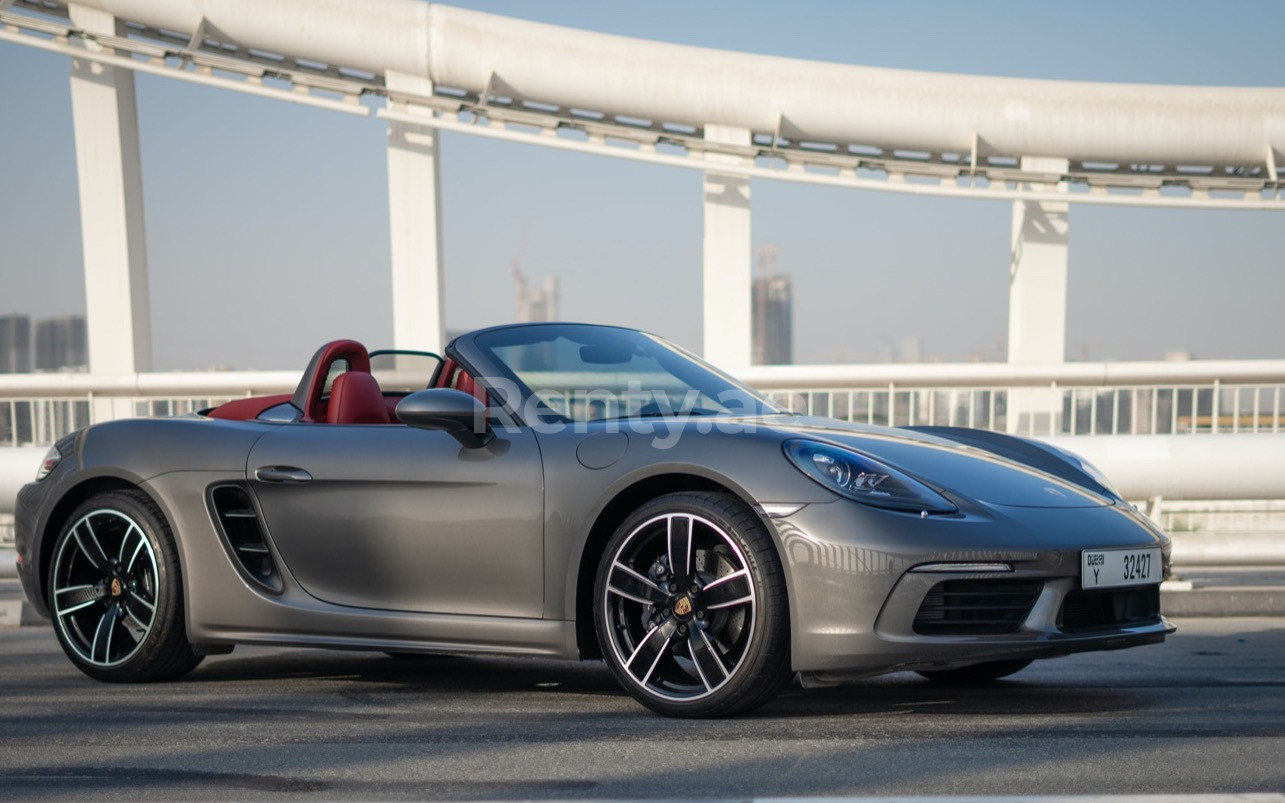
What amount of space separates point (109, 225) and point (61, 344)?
577cm

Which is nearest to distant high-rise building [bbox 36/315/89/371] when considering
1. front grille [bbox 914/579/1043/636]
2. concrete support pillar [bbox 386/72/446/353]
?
concrete support pillar [bbox 386/72/446/353]

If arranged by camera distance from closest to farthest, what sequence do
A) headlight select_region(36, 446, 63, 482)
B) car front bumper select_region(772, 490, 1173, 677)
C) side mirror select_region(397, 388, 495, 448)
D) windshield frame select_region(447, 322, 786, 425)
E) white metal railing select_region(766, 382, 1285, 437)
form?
1. car front bumper select_region(772, 490, 1173, 677)
2. side mirror select_region(397, 388, 495, 448)
3. windshield frame select_region(447, 322, 786, 425)
4. headlight select_region(36, 446, 63, 482)
5. white metal railing select_region(766, 382, 1285, 437)

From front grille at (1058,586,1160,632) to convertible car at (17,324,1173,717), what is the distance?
0.01 m

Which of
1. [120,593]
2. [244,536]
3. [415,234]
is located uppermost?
[415,234]

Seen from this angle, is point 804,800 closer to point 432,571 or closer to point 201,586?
point 432,571

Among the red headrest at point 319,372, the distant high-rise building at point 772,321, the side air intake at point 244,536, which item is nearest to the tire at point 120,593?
the side air intake at point 244,536

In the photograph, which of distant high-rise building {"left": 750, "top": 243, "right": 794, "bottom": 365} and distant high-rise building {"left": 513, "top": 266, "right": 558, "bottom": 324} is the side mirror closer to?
distant high-rise building {"left": 750, "top": 243, "right": 794, "bottom": 365}

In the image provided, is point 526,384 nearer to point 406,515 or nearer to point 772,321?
point 406,515

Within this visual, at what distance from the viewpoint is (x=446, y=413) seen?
4527 millimetres

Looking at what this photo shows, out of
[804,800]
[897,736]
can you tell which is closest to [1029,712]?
[897,736]

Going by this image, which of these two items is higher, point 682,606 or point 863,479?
point 863,479

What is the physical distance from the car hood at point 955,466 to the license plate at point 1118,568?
240 mm

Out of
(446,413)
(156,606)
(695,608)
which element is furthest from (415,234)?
(695,608)

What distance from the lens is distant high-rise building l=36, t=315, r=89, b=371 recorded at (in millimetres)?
13391
